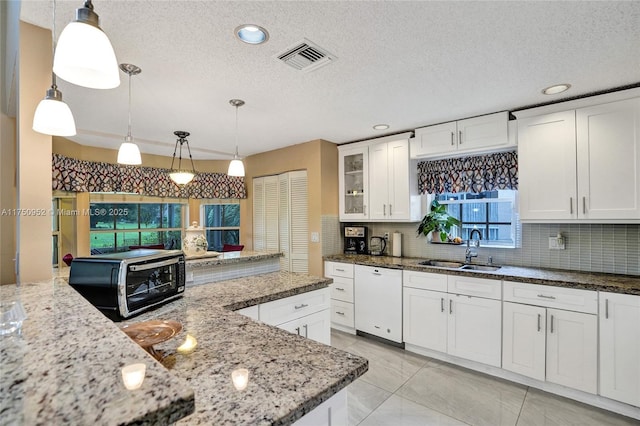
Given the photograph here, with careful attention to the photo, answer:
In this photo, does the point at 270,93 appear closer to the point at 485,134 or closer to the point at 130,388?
the point at 485,134

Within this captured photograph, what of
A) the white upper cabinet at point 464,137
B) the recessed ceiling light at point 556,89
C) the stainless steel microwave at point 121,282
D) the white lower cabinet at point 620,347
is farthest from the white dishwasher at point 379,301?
the stainless steel microwave at point 121,282

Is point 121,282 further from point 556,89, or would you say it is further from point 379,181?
point 556,89

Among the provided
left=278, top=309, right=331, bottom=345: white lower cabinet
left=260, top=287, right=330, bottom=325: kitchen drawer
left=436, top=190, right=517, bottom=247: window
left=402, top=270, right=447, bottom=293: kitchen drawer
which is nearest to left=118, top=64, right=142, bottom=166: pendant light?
left=260, top=287, right=330, bottom=325: kitchen drawer

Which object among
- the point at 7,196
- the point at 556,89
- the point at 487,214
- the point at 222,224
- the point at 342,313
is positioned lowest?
the point at 342,313

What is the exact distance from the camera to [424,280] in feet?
10.0

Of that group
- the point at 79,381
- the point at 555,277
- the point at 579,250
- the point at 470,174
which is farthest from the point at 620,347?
the point at 79,381

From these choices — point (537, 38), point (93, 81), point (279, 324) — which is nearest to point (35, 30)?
point (93, 81)

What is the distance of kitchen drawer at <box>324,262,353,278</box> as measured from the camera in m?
3.65

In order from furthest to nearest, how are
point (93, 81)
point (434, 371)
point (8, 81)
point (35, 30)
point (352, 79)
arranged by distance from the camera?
point (434, 371)
point (352, 79)
point (8, 81)
point (35, 30)
point (93, 81)

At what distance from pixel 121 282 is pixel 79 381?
986mm

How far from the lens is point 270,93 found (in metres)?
2.44

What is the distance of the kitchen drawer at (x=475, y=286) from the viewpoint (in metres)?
2.64

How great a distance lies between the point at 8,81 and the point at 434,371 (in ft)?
12.9

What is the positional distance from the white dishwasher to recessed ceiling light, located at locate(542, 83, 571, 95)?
6.50 ft
